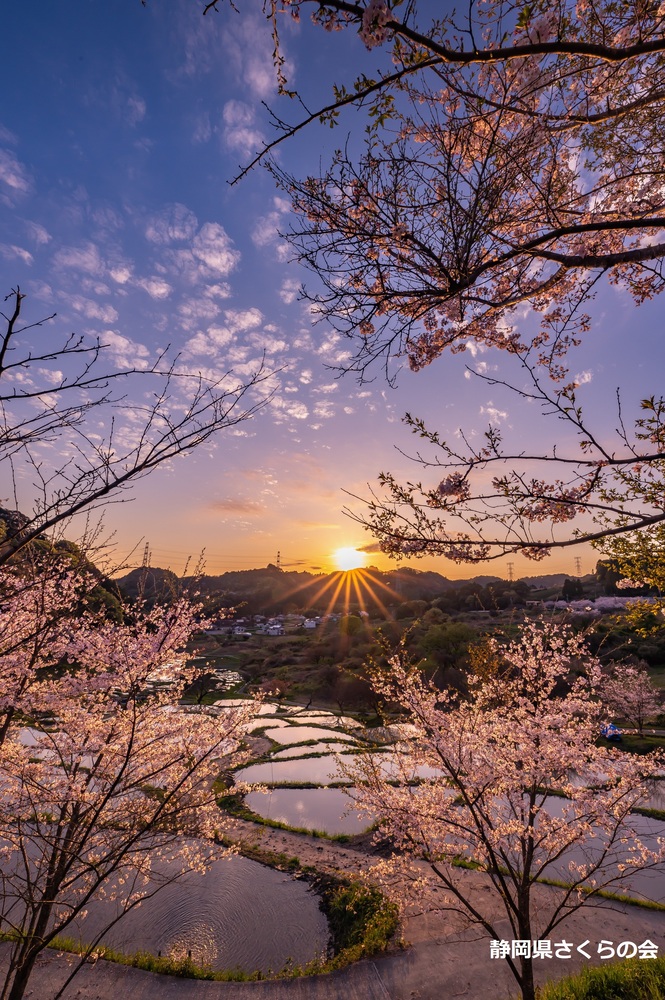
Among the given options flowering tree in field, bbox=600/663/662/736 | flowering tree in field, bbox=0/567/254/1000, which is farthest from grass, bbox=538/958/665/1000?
flowering tree in field, bbox=600/663/662/736

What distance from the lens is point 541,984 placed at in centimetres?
817

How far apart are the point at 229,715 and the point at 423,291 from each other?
7790 millimetres

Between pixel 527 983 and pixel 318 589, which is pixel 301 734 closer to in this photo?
pixel 527 983

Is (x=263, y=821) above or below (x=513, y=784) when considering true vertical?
below

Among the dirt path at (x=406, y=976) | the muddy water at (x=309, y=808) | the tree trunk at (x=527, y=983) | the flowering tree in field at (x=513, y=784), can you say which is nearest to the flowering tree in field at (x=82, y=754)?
the dirt path at (x=406, y=976)

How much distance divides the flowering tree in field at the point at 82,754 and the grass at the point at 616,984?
6.37m

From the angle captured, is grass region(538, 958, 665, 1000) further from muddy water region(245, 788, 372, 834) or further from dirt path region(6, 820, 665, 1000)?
A: muddy water region(245, 788, 372, 834)

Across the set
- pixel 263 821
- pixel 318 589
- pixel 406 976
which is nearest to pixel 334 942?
pixel 406 976

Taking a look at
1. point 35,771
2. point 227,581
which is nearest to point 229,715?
point 35,771

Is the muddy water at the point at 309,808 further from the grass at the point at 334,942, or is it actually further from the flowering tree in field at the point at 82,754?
the flowering tree in field at the point at 82,754

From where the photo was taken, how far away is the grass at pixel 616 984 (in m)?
6.90

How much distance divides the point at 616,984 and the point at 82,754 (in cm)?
939

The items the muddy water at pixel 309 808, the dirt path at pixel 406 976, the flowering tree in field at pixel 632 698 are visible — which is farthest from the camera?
the flowering tree in field at pixel 632 698

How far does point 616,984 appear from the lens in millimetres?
7254
